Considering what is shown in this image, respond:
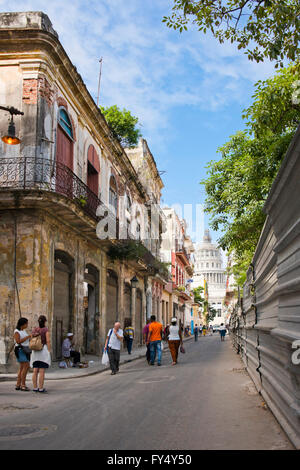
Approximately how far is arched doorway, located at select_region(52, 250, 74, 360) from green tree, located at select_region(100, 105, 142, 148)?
38.9 ft

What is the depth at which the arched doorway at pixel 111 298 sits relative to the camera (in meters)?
21.9

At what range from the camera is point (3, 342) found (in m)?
13.2

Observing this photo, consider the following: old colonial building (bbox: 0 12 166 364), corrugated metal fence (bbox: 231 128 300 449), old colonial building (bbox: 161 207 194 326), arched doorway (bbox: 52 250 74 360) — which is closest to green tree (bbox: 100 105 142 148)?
old colonial building (bbox: 0 12 166 364)

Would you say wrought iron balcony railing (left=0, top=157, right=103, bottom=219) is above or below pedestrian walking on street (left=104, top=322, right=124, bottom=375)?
above

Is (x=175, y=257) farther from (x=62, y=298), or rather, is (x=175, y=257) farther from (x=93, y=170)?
(x=62, y=298)

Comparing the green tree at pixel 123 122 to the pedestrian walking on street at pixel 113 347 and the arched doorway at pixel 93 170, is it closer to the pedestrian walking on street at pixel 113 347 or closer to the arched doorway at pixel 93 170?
the arched doorway at pixel 93 170

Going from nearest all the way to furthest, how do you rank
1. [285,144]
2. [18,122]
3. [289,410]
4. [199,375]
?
1. [289,410]
2. [199,375]
3. [285,144]
4. [18,122]

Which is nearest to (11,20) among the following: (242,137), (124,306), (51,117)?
(51,117)

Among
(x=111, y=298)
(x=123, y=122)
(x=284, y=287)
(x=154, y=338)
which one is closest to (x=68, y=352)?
(x=154, y=338)

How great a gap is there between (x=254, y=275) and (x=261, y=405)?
85.0 inches

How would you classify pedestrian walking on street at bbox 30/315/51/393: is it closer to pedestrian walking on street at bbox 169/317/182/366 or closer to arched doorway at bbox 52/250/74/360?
arched doorway at bbox 52/250/74/360

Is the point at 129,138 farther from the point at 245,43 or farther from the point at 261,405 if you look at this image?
the point at 261,405

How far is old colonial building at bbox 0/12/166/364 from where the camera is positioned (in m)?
13.5

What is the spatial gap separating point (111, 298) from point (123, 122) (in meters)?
9.92
